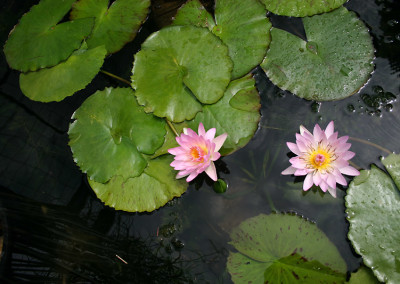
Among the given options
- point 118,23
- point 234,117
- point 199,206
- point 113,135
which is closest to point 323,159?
point 234,117

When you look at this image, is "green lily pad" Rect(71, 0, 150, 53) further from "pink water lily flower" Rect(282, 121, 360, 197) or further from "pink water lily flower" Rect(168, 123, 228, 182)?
"pink water lily flower" Rect(282, 121, 360, 197)

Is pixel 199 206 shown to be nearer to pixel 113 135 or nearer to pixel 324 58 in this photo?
pixel 113 135

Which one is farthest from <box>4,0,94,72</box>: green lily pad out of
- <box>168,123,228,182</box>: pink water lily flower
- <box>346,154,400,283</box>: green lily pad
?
<box>346,154,400,283</box>: green lily pad

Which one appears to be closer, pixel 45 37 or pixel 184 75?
pixel 184 75

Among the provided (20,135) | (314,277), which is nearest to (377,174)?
(314,277)

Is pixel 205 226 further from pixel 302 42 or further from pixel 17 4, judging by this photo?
pixel 17 4

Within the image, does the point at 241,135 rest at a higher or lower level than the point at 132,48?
lower

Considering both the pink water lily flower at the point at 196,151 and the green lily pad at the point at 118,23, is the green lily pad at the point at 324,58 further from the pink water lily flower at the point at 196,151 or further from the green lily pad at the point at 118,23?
the green lily pad at the point at 118,23
